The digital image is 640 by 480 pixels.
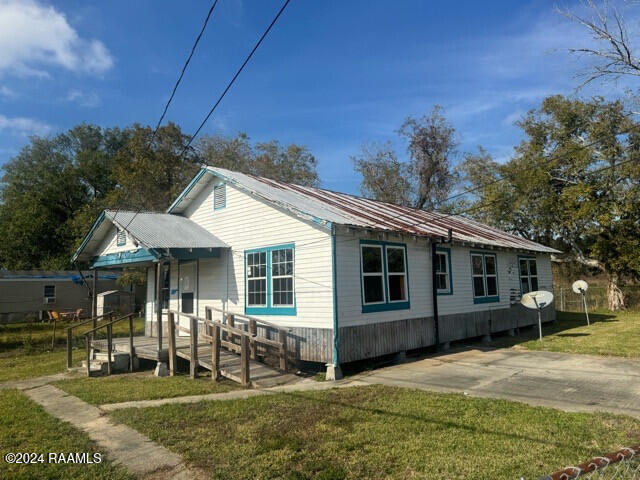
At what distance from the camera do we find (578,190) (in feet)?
87.6

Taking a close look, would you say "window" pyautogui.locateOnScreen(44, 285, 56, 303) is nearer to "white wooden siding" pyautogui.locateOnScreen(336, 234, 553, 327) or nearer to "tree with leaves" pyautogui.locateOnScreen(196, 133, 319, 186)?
"tree with leaves" pyautogui.locateOnScreen(196, 133, 319, 186)

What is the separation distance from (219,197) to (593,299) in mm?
27156

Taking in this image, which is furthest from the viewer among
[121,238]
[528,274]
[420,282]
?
[528,274]

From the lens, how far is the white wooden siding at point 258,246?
414 inches

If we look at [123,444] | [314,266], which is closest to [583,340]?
[314,266]

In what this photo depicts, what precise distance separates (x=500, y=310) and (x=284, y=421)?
1195cm

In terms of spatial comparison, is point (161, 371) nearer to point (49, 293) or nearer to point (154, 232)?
point (154, 232)

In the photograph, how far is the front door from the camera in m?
14.6

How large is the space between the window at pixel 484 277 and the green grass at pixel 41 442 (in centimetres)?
1224

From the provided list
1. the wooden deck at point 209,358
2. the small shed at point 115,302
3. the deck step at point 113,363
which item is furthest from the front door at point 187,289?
the small shed at point 115,302

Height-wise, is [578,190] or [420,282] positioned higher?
[578,190]

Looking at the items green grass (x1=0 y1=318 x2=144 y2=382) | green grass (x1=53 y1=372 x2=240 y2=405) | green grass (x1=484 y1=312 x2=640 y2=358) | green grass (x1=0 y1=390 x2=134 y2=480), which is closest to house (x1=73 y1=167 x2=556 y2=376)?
green grass (x1=484 y1=312 x2=640 y2=358)

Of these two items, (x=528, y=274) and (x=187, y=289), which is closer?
(x=187, y=289)

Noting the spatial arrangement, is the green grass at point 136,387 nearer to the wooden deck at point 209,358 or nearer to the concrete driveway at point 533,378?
the wooden deck at point 209,358
